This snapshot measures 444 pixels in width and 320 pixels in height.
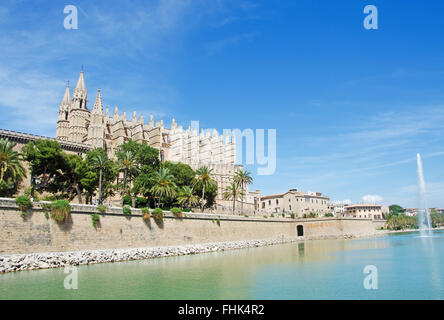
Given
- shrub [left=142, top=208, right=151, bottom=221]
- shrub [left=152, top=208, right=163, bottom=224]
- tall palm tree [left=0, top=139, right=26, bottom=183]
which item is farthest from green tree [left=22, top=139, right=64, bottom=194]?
shrub [left=152, top=208, right=163, bottom=224]

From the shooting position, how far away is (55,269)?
72.3 feet

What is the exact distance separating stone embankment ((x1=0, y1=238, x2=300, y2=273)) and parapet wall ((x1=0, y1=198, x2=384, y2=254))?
1.02 metres

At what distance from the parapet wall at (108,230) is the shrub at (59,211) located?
16.5 inches

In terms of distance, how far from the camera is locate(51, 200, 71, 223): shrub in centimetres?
2494

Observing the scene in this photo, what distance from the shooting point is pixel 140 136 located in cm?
6725

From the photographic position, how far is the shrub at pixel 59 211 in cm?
2494

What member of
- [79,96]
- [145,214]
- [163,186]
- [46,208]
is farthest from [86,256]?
[79,96]

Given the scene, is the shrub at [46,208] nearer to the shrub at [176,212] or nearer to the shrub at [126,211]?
the shrub at [126,211]

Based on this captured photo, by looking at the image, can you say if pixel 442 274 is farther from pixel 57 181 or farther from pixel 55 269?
pixel 57 181

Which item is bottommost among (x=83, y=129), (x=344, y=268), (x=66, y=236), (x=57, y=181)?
(x=344, y=268)

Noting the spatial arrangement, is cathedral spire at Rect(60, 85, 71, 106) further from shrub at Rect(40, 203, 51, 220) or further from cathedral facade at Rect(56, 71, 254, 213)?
shrub at Rect(40, 203, 51, 220)
